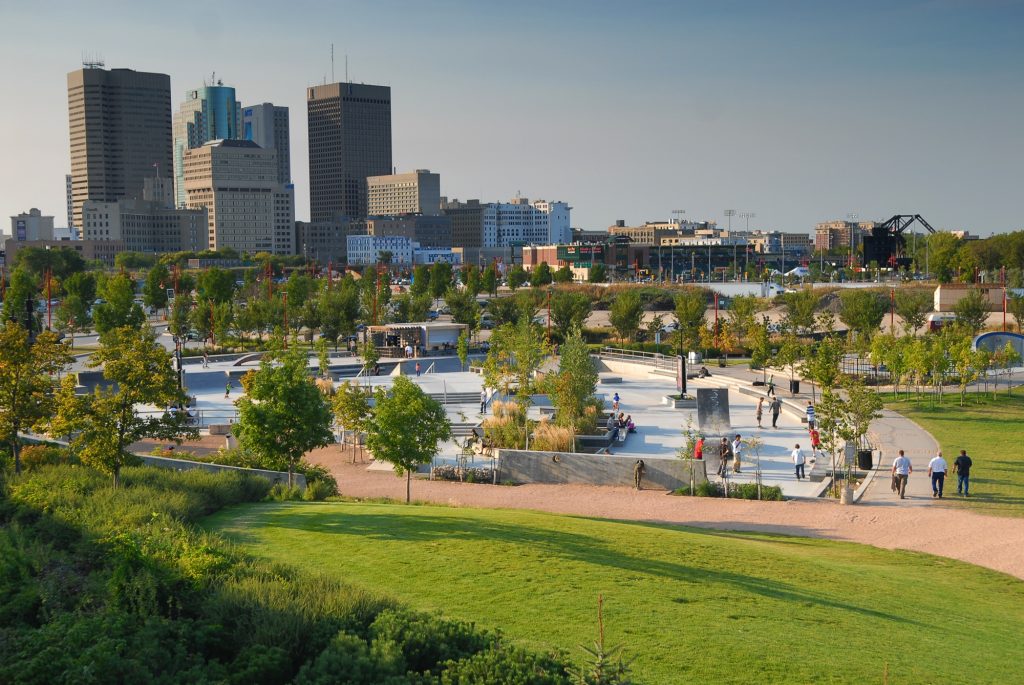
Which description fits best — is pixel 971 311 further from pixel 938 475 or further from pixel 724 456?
pixel 938 475

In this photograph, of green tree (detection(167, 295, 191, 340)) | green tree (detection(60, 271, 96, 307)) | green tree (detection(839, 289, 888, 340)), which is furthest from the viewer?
green tree (detection(60, 271, 96, 307))

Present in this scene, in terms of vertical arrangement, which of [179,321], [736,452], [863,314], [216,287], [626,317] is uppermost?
[216,287]

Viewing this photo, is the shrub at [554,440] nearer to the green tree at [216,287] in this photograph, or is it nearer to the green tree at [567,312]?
the green tree at [567,312]

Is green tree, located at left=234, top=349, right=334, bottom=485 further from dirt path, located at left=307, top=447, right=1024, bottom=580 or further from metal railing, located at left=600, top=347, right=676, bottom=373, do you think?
metal railing, located at left=600, top=347, right=676, bottom=373

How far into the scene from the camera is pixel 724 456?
25891 mm

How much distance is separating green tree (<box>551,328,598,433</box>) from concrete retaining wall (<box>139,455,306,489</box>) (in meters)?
10.9

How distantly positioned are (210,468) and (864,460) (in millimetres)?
16674

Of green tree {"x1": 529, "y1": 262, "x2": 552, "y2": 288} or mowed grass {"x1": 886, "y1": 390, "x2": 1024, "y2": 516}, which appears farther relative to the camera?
green tree {"x1": 529, "y1": 262, "x2": 552, "y2": 288}

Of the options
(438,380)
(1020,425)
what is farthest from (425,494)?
(438,380)

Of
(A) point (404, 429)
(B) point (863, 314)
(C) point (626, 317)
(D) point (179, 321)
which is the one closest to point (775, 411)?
(A) point (404, 429)

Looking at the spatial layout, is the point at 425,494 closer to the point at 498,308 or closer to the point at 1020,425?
the point at 1020,425

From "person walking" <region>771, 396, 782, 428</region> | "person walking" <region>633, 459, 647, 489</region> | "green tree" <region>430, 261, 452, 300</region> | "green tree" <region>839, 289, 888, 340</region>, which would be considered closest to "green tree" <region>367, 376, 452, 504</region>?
"person walking" <region>633, 459, 647, 489</region>

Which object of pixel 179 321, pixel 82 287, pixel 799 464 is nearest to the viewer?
pixel 799 464

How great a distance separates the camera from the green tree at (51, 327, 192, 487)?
18.7 metres
